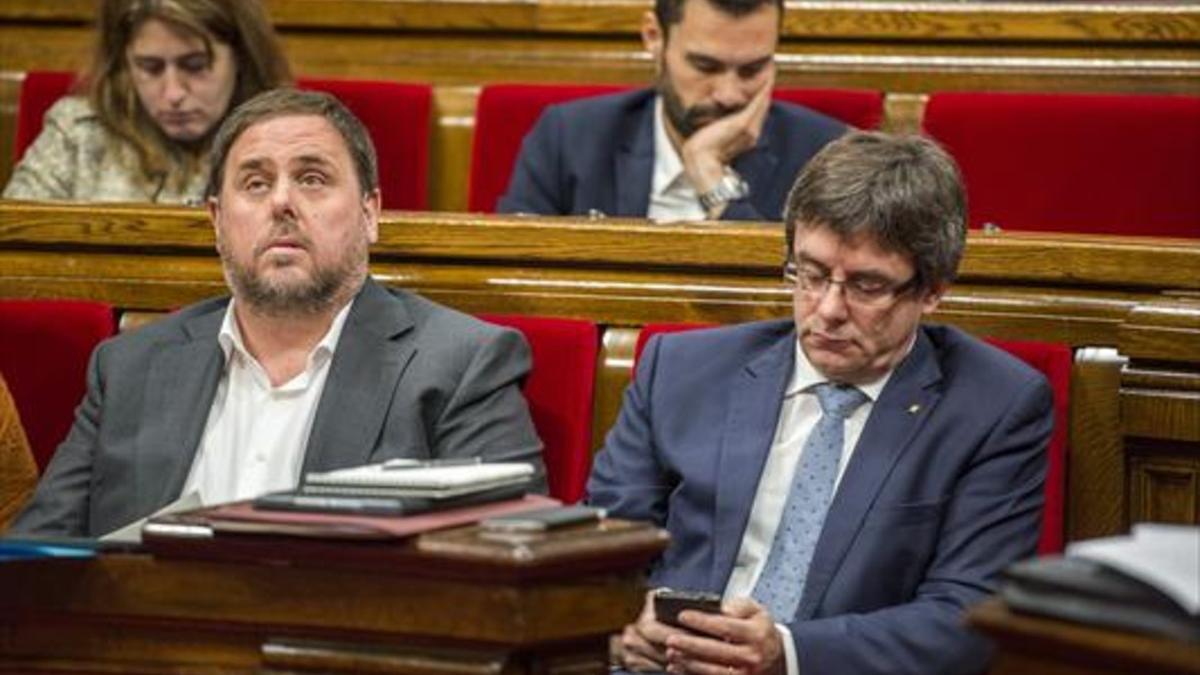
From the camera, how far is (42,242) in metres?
1.89

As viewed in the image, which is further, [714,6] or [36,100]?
[36,100]

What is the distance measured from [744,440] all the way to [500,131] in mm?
818

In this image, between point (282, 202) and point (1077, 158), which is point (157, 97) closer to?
point (282, 202)

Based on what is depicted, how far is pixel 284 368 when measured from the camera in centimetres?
175

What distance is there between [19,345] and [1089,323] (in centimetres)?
77

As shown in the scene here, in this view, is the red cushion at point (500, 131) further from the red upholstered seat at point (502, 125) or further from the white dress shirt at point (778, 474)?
the white dress shirt at point (778, 474)

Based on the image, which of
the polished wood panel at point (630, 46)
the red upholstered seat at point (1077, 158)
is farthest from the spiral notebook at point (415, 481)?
the polished wood panel at point (630, 46)

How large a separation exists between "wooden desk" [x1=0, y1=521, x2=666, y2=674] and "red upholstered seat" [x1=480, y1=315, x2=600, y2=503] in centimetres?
48

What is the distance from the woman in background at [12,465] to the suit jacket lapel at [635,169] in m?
0.65

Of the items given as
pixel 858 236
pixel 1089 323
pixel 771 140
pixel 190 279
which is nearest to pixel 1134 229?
pixel 771 140

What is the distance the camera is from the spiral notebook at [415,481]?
122 cm

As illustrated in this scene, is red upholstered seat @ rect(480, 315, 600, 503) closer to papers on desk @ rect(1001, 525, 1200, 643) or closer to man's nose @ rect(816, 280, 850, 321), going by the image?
man's nose @ rect(816, 280, 850, 321)

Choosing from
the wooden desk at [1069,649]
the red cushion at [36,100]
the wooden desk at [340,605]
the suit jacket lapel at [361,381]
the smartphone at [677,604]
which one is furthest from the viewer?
the red cushion at [36,100]

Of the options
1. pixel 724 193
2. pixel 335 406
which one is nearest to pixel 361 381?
pixel 335 406
